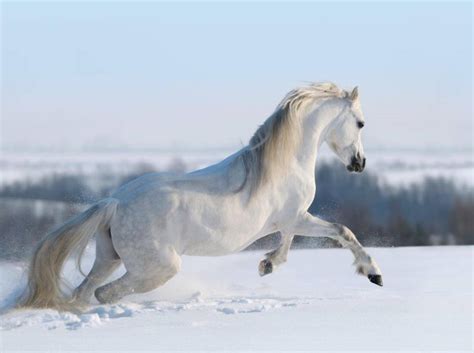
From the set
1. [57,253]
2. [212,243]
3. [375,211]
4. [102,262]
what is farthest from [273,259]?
[375,211]

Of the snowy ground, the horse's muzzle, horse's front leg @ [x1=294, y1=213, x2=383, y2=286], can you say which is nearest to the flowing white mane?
horse's front leg @ [x1=294, y1=213, x2=383, y2=286]

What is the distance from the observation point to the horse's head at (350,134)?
7297 millimetres

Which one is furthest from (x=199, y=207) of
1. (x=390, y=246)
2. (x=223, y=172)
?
(x=390, y=246)

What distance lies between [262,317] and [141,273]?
0.94 m

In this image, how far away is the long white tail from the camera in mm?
6445

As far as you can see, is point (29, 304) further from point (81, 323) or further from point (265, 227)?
point (265, 227)

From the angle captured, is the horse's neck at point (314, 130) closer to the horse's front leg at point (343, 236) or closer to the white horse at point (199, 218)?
the white horse at point (199, 218)

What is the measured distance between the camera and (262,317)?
20.3ft

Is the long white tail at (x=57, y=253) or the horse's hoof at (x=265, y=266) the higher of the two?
the long white tail at (x=57, y=253)

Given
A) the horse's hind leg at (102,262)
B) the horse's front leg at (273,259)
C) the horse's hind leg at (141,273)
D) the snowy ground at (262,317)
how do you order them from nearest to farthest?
1. the snowy ground at (262,317)
2. the horse's hind leg at (141,273)
3. the horse's hind leg at (102,262)
4. the horse's front leg at (273,259)

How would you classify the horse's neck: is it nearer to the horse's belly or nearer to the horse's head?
the horse's head

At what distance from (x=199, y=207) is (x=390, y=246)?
16.4 feet

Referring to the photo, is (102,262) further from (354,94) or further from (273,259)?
(354,94)

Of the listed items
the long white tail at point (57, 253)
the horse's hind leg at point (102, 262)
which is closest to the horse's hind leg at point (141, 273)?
the horse's hind leg at point (102, 262)
